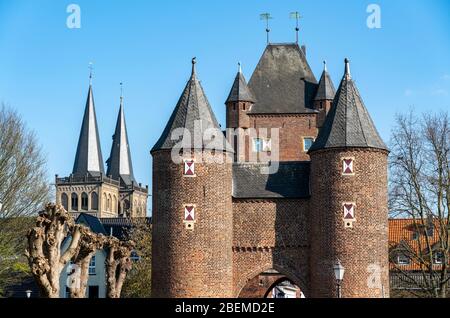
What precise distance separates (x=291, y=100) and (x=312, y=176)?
49.0 feet

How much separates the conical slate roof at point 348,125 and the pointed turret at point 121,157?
66.6m

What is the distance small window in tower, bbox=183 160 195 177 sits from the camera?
31234 millimetres

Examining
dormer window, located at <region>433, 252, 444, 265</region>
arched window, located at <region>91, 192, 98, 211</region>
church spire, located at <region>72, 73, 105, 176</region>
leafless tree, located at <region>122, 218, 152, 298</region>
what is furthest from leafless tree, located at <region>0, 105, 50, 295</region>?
arched window, located at <region>91, 192, 98, 211</region>

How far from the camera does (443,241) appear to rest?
35.4m

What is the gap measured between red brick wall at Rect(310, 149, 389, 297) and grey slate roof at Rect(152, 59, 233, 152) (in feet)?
13.0

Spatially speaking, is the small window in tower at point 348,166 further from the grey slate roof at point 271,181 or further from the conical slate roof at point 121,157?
the conical slate roof at point 121,157

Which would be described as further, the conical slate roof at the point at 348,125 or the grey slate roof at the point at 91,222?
the grey slate roof at the point at 91,222

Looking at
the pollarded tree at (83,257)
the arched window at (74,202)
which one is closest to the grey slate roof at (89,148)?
the arched window at (74,202)

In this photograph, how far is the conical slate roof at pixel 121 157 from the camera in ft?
325

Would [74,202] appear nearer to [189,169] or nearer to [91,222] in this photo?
[91,222]
